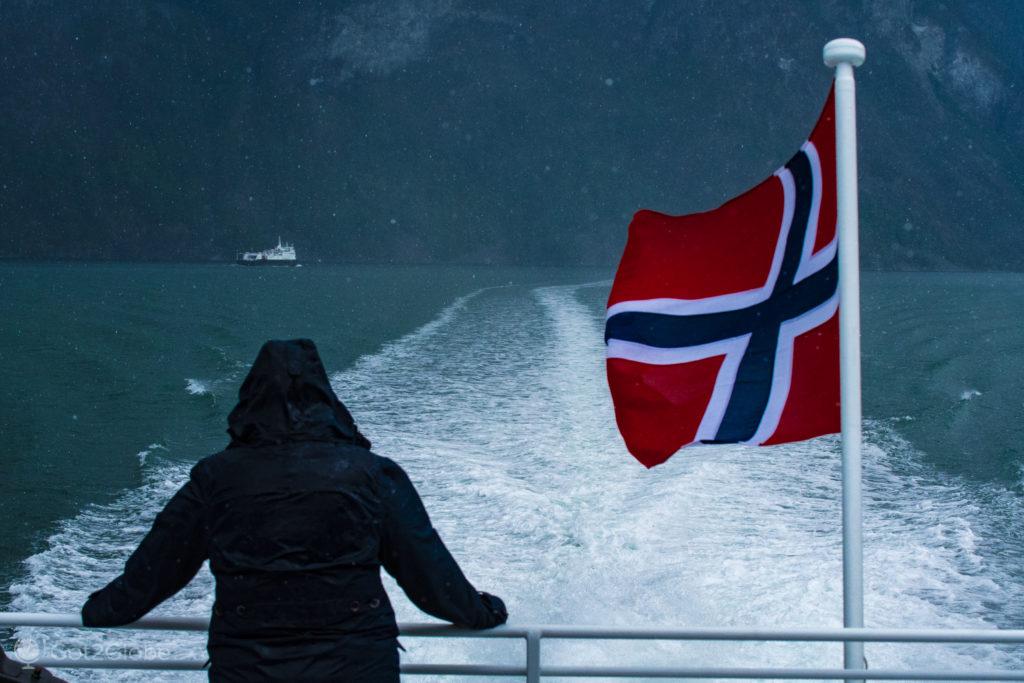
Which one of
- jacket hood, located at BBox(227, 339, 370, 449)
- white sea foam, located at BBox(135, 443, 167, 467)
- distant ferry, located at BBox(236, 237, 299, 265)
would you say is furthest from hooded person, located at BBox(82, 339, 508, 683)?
distant ferry, located at BBox(236, 237, 299, 265)

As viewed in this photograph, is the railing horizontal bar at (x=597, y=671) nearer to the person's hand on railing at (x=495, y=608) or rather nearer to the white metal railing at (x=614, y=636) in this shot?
the white metal railing at (x=614, y=636)

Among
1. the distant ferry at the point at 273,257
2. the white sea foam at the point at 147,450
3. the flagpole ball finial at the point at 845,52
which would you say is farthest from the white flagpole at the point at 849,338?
the distant ferry at the point at 273,257

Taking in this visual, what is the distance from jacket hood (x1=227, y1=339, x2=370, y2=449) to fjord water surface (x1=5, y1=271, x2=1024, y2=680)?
3.24 m

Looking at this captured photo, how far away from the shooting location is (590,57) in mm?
194000

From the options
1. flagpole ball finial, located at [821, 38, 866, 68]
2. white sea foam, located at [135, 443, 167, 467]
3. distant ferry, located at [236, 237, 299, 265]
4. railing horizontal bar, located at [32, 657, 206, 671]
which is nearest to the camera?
railing horizontal bar, located at [32, 657, 206, 671]

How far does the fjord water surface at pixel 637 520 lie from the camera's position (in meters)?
6.20

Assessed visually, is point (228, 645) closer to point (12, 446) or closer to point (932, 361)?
point (12, 446)

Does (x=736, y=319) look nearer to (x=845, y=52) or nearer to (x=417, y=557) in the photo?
(x=845, y=52)

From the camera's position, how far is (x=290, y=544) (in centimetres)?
191

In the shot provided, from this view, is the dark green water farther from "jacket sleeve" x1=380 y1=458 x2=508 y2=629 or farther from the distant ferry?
the distant ferry

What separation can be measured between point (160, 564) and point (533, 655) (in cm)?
90

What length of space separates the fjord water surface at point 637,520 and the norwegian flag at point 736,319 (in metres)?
2.06

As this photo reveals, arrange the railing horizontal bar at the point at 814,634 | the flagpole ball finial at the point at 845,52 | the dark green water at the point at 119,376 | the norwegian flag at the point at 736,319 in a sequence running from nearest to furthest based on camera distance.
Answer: the railing horizontal bar at the point at 814,634, the flagpole ball finial at the point at 845,52, the norwegian flag at the point at 736,319, the dark green water at the point at 119,376

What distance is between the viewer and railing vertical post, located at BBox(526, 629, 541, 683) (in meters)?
2.27
